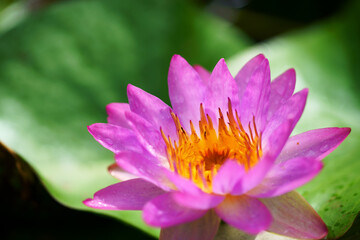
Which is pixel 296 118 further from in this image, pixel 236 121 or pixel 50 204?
pixel 50 204

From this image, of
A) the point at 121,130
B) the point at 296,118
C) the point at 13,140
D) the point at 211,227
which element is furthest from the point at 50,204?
the point at 296,118

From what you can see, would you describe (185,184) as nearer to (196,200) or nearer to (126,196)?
(196,200)

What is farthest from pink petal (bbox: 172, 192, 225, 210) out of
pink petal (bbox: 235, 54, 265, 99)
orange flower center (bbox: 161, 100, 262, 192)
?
pink petal (bbox: 235, 54, 265, 99)

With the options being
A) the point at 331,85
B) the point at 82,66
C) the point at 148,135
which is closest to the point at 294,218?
the point at 148,135

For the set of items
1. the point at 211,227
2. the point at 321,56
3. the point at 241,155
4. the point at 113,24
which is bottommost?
the point at 211,227

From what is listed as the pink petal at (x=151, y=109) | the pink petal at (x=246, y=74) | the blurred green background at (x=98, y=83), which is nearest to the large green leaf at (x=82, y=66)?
the blurred green background at (x=98, y=83)
